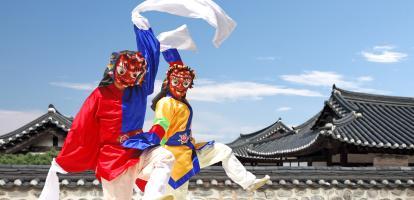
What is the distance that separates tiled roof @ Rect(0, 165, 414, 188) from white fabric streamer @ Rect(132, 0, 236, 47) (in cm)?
301

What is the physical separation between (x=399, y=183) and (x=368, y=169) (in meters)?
0.52

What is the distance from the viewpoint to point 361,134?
46.0ft

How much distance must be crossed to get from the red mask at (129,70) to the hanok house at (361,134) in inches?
351

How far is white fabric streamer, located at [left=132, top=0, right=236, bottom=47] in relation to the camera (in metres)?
5.68

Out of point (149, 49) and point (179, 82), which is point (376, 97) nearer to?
point (179, 82)

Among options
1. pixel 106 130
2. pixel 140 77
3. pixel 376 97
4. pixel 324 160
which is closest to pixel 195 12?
pixel 140 77

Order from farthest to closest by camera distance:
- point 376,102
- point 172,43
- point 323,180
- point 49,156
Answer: point 376,102 → point 49,156 → point 323,180 → point 172,43

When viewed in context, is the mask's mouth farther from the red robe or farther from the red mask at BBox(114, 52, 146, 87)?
the red robe

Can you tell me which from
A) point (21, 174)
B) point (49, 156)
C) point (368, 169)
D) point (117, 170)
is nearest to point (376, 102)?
point (368, 169)

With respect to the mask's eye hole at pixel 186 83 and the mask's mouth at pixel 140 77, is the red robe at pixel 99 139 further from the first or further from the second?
the mask's eye hole at pixel 186 83

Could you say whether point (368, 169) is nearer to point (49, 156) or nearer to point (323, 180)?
point (323, 180)

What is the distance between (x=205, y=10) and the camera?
590 cm

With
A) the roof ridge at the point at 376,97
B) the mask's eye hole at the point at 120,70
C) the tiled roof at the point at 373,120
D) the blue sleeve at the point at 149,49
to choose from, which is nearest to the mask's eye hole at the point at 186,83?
the blue sleeve at the point at 149,49

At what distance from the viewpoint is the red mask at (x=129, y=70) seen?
5258mm
